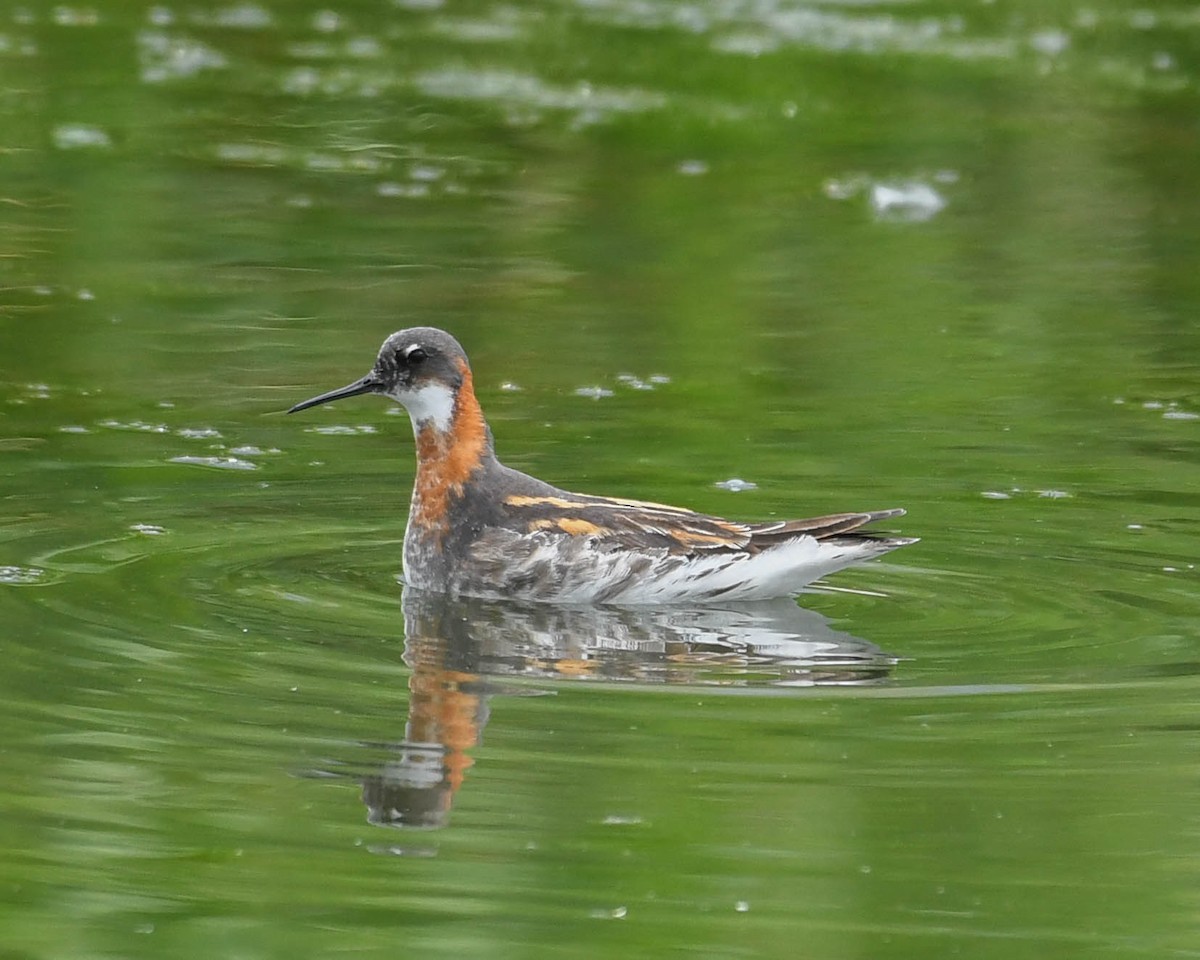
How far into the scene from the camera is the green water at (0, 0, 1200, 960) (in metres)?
6.18

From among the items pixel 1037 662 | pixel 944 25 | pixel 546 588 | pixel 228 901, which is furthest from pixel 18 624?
pixel 944 25

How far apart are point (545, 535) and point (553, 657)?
1.07 meters

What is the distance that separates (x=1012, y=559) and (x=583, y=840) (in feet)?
11.3

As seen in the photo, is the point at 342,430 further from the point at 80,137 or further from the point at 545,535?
the point at 80,137

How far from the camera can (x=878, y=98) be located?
807 inches

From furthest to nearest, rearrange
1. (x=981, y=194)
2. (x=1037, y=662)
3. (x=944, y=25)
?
(x=944, y=25) → (x=981, y=194) → (x=1037, y=662)

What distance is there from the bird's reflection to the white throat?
2.79ft

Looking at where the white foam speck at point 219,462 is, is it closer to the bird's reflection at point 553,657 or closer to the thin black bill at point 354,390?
the thin black bill at point 354,390

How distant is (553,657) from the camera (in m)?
8.34

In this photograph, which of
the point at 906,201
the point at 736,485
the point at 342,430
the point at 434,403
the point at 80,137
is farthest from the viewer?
the point at 80,137

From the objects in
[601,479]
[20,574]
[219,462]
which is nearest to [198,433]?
[219,462]

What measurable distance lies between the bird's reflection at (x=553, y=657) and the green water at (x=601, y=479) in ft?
0.10

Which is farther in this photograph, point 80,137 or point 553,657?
point 80,137

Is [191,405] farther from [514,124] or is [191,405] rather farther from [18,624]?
[514,124]
